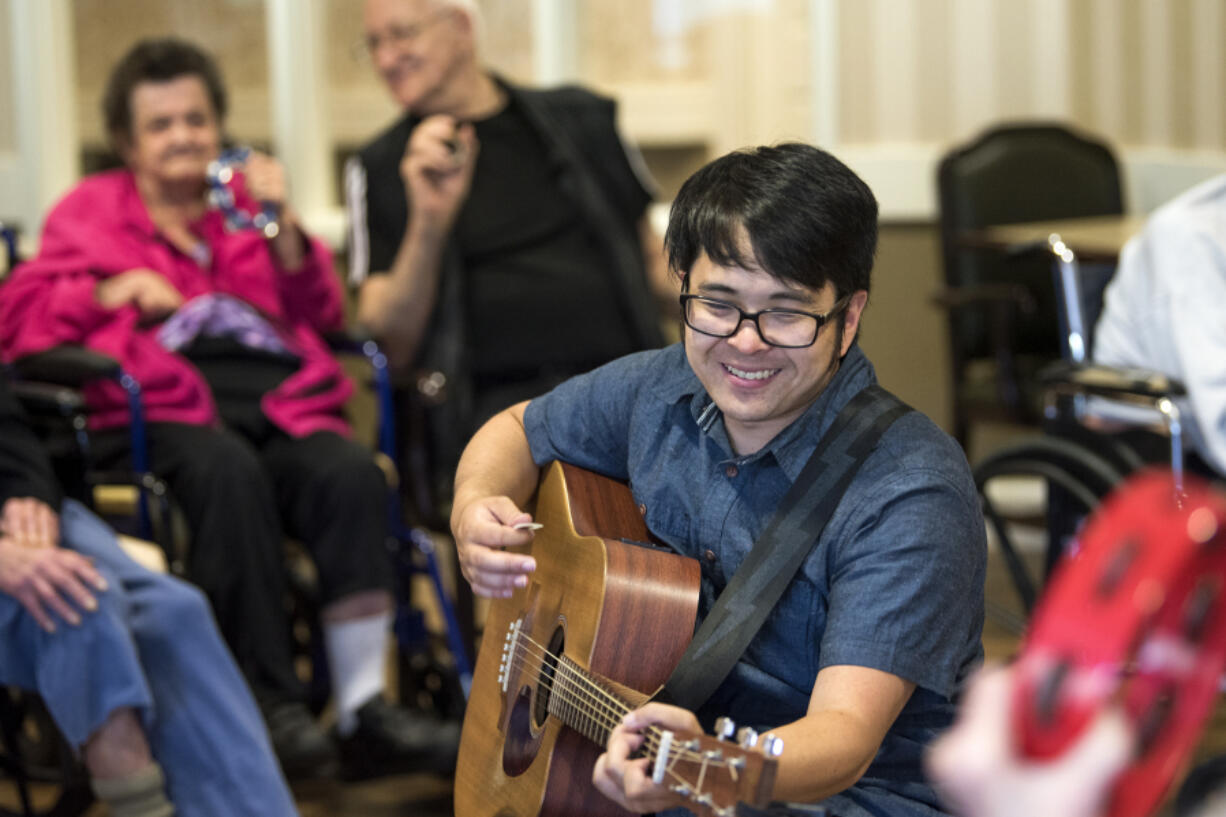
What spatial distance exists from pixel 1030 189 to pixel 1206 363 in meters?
1.71

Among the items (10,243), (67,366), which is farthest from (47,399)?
(10,243)

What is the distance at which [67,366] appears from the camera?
7.96 feet

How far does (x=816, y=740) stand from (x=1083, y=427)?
57.7 inches

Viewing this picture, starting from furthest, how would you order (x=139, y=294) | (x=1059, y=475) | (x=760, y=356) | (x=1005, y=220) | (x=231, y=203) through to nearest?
(x=1005, y=220)
(x=231, y=203)
(x=139, y=294)
(x=1059, y=475)
(x=760, y=356)

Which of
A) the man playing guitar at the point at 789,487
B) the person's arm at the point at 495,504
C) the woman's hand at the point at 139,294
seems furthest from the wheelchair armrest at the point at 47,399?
the man playing guitar at the point at 789,487

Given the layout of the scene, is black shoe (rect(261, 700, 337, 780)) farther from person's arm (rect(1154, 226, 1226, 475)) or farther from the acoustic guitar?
person's arm (rect(1154, 226, 1226, 475))

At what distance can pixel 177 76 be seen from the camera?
2852 millimetres

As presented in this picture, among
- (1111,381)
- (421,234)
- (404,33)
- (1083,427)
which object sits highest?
(404,33)

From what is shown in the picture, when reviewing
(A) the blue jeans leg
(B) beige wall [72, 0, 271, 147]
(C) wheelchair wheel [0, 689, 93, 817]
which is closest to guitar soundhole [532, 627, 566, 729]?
(A) the blue jeans leg

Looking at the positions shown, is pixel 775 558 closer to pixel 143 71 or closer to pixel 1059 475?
pixel 1059 475

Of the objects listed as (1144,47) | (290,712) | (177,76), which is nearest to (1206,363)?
(290,712)

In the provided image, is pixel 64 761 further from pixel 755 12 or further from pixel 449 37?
pixel 755 12

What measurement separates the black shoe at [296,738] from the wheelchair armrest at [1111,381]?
1.31 meters

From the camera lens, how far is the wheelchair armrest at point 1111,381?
216 cm
